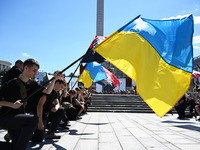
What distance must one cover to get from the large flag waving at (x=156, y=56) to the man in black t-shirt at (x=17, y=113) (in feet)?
6.21

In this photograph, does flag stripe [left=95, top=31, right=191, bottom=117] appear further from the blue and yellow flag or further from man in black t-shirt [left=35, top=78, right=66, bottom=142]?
the blue and yellow flag

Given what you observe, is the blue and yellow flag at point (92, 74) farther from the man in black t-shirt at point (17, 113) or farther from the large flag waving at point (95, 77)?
the man in black t-shirt at point (17, 113)

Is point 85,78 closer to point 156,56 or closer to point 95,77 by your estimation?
point 95,77

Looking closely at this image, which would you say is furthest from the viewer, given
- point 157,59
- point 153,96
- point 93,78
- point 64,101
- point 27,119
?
point 93,78

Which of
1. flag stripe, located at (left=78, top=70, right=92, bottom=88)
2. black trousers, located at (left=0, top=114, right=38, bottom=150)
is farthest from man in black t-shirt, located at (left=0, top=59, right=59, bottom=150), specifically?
flag stripe, located at (left=78, top=70, right=92, bottom=88)

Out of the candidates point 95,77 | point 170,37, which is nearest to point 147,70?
point 170,37

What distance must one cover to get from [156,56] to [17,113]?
302cm

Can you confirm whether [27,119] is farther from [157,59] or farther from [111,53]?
[157,59]

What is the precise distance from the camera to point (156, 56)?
4.04 meters

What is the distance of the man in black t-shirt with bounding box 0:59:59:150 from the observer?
2468 mm

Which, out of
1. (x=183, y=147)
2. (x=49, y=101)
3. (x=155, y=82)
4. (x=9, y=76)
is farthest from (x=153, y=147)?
(x=9, y=76)

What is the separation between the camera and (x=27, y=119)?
2510 millimetres

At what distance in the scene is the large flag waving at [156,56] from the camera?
146 inches

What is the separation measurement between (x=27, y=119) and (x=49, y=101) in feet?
5.60
